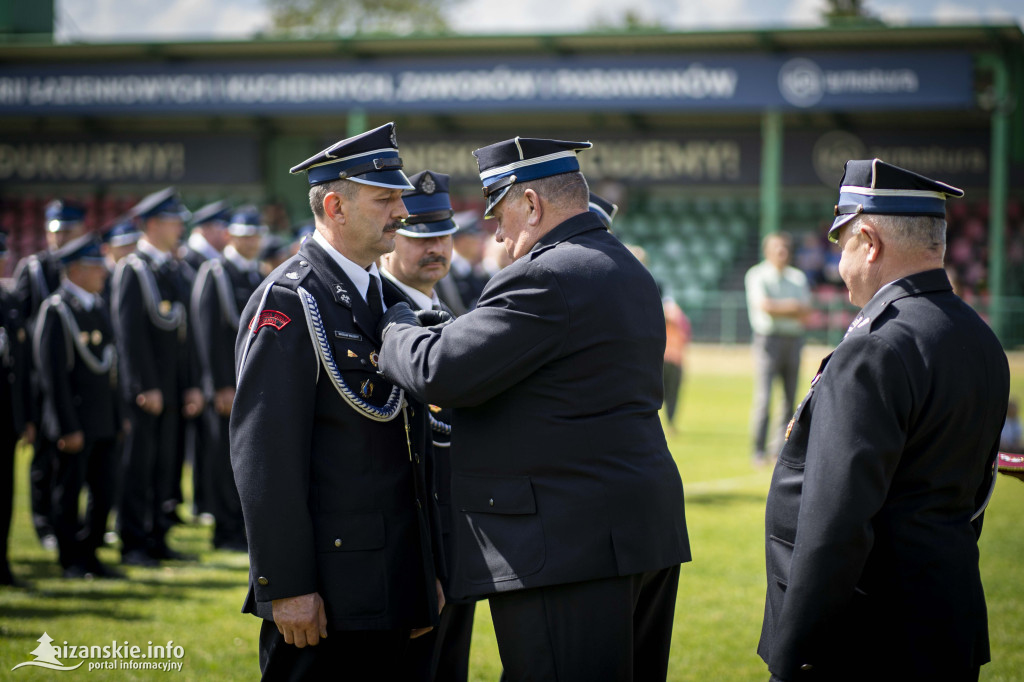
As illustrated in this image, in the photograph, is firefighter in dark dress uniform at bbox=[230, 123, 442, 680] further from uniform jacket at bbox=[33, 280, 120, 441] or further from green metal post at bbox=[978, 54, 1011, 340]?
green metal post at bbox=[978, 54, 1011, 340]

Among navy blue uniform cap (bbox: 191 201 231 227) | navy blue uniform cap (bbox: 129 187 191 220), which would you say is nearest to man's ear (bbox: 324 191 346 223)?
navy blue uniform cap (bbox: 129 187 191 220)

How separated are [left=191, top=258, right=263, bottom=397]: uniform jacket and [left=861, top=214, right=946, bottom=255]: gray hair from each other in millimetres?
5565

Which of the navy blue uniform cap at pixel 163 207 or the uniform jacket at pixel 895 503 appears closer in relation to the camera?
the uniform jacket at pixel 895 503

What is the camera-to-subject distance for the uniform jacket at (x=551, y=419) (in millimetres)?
2893

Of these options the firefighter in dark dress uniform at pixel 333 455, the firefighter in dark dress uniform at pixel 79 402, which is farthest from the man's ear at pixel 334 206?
the firefighter in dark dress uniform at pixel 79 402

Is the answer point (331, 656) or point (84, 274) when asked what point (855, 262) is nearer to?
point (331, 656)

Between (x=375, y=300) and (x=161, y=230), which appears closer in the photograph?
(x=375, y=300)

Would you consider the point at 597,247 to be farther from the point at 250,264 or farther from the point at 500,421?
the point at 250,264

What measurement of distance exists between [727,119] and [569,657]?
2374cm

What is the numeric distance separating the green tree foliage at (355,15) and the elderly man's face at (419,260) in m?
46.8

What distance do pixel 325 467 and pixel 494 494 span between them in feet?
1.74

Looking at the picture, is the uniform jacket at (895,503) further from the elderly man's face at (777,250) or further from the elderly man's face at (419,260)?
the elderly man's face at (777,250)

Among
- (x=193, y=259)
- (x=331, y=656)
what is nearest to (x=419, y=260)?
(x=331, y=656)

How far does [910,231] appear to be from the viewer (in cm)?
288
